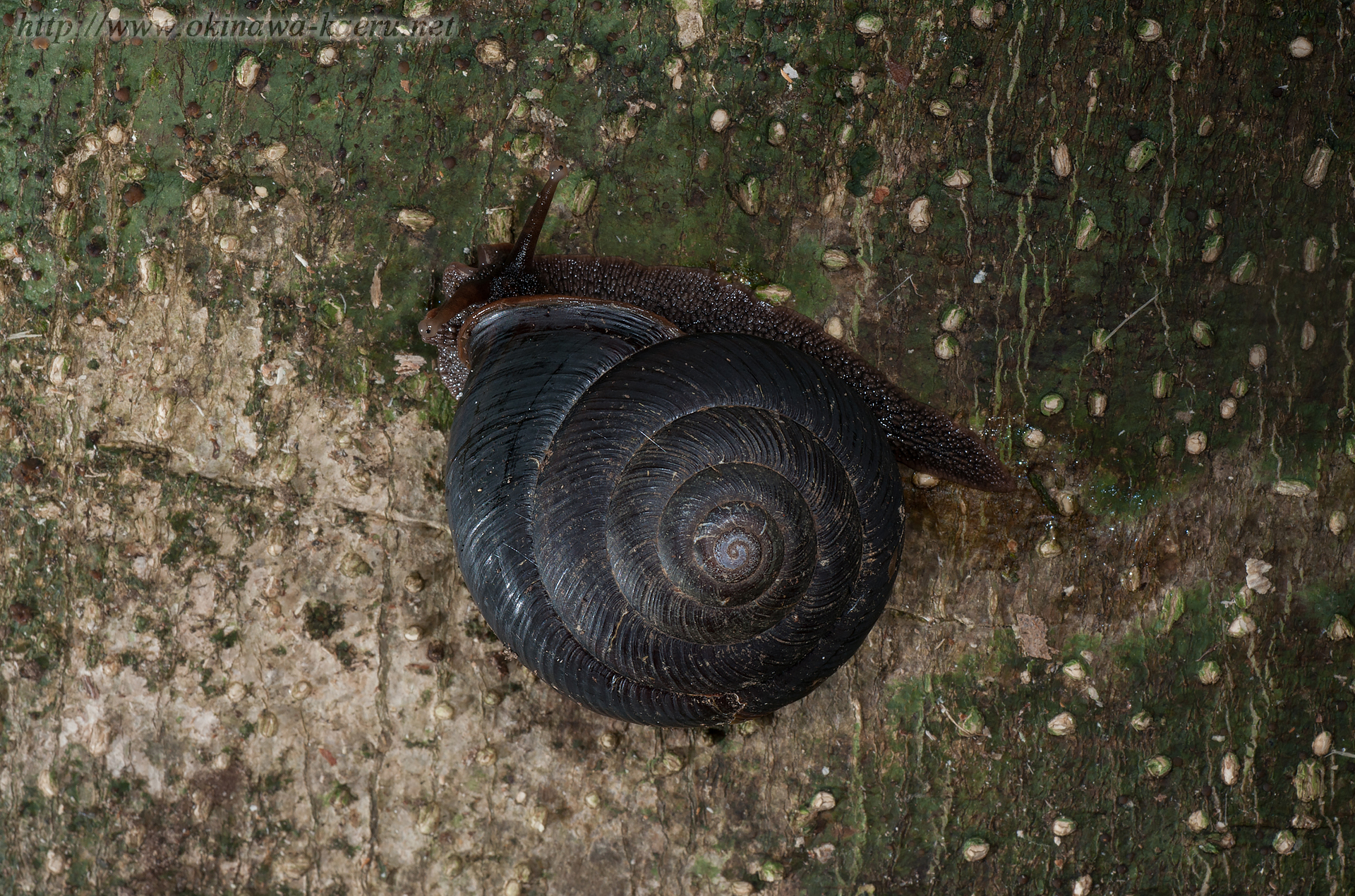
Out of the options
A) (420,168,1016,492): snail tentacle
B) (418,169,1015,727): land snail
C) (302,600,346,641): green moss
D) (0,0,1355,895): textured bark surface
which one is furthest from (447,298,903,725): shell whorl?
(302,600,346,641): green moss

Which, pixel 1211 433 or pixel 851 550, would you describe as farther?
pixel 1211 433

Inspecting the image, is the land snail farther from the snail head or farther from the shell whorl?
the snail head

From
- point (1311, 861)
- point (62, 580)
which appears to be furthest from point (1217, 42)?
point (62, 580)

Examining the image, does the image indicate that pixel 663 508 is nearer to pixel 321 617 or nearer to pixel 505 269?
pixel 505 269

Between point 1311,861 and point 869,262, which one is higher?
point 869,262

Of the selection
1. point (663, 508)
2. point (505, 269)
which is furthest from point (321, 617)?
point (663, 508)

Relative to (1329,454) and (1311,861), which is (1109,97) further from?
(1311,861)

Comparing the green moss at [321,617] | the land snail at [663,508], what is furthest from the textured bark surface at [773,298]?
the land snail at [663,508]
